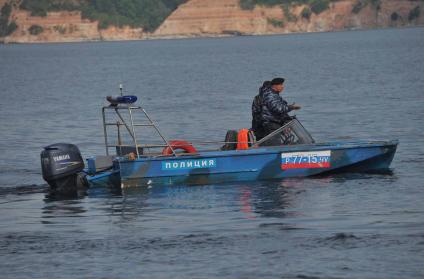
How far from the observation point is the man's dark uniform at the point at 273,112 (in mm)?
21797

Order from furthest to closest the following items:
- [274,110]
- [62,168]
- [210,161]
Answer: [274,110] < [210,161] < [62,168]

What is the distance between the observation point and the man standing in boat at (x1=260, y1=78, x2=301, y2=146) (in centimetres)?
2180

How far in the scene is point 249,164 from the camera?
70.9ft

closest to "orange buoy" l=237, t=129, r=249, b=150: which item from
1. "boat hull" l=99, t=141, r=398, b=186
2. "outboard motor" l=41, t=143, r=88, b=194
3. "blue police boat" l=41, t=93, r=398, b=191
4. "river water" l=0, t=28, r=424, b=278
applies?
"blue police boat" l=41, t=93, r=398, b=191

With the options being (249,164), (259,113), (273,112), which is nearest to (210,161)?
(249,164)

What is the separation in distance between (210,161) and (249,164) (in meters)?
0.72

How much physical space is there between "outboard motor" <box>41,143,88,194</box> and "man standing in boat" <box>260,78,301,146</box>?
3.44 m

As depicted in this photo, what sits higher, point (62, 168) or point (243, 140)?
point (243, 140)

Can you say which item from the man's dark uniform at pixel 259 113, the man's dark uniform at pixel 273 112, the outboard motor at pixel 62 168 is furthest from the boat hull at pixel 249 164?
the man's dark uniform at pixel 259 113

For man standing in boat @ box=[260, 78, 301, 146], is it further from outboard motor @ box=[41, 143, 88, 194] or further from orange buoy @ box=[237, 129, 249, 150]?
outboard motor @ box=[41, 143, 88, 194]

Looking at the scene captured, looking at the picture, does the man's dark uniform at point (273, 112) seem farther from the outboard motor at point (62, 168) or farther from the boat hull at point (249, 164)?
the outboard motor at point (62, 168)

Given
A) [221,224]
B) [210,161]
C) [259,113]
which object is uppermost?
[259,113]

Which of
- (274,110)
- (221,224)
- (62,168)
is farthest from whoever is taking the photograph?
(274,110)

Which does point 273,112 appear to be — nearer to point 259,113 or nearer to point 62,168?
point 259,113
